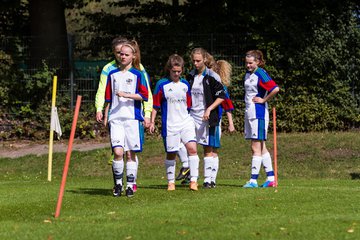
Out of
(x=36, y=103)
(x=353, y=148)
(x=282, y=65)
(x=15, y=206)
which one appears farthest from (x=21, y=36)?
(x=15, y=206)

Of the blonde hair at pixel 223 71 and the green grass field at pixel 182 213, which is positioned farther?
the blonde hair at pixel 223 71

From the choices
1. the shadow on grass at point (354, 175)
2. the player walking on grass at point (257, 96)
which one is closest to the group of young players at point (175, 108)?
the player walking on grass at point (257, 96)

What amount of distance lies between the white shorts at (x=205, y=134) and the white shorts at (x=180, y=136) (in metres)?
0.54

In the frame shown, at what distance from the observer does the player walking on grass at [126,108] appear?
12.8 m

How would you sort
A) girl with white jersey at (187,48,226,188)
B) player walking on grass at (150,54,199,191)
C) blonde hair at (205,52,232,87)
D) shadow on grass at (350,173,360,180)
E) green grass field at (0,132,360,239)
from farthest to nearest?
shadow on grass at (350,173,360,180) < blonde hair at (205,52,232,87) < girl with white jersey at (187,48,226,188) < player walking on grass at (150,54,199,191) < green grass field at (0,132,360,239)

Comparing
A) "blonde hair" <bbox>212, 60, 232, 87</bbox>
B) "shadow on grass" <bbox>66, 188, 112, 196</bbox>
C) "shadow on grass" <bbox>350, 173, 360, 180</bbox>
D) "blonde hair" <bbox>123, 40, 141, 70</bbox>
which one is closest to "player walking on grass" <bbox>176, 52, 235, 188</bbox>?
"blonde hair" <bbox>212, 60, 232, 87</bbox>

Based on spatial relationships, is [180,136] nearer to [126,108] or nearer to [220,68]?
[126,108]

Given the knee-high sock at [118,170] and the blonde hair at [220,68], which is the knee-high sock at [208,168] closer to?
the blonde hair at [220,68]

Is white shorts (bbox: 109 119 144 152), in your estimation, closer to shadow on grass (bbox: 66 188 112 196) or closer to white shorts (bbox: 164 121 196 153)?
shadow on grass (bbox: 66 188 112 196)

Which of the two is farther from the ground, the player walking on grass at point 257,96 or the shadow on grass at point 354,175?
the player walking on grass at point 257,96

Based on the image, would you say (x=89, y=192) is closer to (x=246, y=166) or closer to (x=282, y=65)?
(x=246, y=166)

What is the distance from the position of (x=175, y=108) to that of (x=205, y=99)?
0.76 metres

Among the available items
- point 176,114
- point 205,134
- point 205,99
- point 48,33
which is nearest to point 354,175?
point 205,134

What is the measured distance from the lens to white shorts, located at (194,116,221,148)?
14.5 metres
